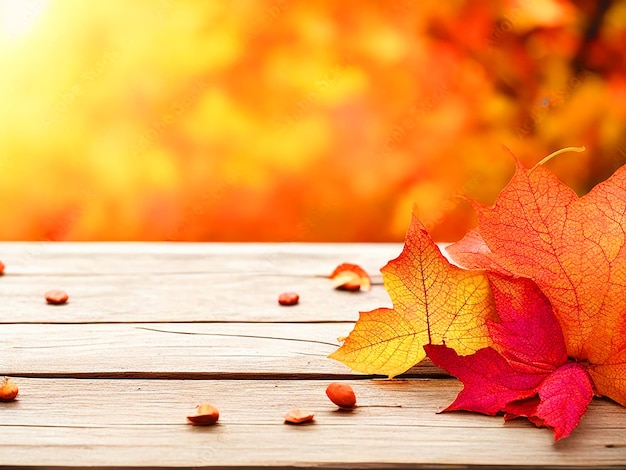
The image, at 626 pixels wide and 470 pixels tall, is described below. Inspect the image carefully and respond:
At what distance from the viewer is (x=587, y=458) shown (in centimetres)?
65

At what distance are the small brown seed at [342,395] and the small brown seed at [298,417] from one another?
0.03 m

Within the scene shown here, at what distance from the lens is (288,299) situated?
3.53ft

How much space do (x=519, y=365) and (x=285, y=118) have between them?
1695 mm

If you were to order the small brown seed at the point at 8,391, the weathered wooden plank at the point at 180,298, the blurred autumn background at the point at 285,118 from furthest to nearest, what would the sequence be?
1. the blurred autumn background at the point at 285,118
2. the weathered wooden plank at the point at 180,298
3. the small brown seed at the point at 8,391

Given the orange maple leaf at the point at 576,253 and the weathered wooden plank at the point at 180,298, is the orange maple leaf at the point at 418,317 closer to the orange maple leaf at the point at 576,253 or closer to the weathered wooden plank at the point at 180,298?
the orange maple leaf at the point at 576,253

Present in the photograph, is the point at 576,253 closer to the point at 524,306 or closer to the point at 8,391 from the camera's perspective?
the point at 524,306

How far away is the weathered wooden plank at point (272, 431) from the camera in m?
0.64

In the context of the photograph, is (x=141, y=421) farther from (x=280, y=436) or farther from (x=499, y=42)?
(x=499, y=42)

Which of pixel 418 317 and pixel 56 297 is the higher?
pixel 56 297

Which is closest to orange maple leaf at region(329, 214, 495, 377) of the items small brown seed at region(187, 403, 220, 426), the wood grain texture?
small brown seed at region(187, 403, 220, 426)

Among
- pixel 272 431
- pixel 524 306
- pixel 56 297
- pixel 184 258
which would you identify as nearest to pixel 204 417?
pixel 272 431

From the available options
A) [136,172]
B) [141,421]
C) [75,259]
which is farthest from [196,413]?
[136,172]

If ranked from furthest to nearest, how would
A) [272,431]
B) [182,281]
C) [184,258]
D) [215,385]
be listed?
[184,258]
[182,281]
[215,385]
[272,431]

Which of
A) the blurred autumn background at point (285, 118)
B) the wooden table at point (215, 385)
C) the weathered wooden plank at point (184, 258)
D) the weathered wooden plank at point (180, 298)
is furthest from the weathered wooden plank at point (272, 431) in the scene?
the blurred autumn background at point (285, 118)
